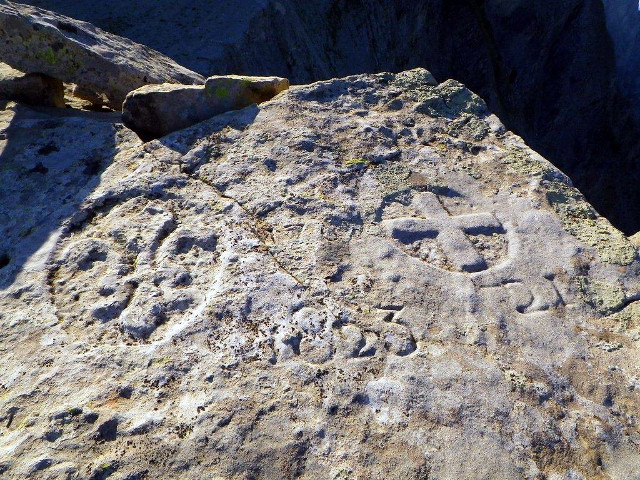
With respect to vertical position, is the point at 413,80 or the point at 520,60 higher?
the point at 413,80

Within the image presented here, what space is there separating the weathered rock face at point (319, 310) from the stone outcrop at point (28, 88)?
49 cm

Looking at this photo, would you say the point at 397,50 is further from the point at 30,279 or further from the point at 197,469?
the point at 197,469

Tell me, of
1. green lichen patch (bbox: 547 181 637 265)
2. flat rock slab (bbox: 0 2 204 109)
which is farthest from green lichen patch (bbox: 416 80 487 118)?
flat rock slab (bbox: 0 2 204 109)

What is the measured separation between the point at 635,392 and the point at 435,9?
5.91 metres

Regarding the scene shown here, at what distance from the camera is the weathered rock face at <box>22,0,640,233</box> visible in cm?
558

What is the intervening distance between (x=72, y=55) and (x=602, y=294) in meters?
2.22

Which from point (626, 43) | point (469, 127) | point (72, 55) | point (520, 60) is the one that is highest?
point (72, 55)

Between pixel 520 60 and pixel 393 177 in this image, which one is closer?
pixel 393 177

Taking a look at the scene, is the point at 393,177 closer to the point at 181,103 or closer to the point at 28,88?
the point at 181,103

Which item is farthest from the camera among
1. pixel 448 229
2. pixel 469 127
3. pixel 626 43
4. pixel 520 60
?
pixel 626 43

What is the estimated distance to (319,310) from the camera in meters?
1.87

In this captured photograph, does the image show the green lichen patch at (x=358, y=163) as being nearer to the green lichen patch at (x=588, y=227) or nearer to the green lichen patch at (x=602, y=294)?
the green lichen patch at (x=588, y=227)

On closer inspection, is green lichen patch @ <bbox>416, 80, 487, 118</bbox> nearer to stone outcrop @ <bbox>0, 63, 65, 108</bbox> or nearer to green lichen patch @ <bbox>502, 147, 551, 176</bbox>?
green lichen patch @ <bbox>502, 147, 551, 176</bbox>

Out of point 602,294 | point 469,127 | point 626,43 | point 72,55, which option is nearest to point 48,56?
point 72,55
